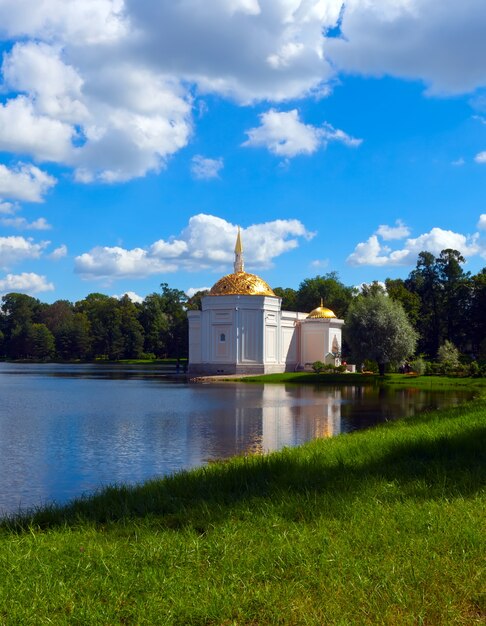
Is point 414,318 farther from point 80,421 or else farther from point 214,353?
point 80,421

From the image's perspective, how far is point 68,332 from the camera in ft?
381

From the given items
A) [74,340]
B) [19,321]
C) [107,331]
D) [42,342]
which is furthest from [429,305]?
[19,321]

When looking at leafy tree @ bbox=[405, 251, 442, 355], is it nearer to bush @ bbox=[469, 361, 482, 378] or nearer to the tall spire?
the tall spire

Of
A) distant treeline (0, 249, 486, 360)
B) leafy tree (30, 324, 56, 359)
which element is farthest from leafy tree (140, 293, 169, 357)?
leafy tree (30, 324, 56, 359)

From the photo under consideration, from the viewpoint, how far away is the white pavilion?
208 feet

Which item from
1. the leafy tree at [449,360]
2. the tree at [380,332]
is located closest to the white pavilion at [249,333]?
the tree at [380,332]

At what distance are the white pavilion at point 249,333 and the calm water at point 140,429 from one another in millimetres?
25182

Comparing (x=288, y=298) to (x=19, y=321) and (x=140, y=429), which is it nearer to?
(x=19, y=321)

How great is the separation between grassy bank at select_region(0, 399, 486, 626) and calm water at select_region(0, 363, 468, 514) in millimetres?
3953

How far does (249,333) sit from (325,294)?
30814mm

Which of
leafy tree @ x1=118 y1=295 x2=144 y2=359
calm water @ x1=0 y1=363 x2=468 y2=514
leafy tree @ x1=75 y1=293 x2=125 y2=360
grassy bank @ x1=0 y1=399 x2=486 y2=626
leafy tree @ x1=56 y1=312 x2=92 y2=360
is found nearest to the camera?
grassy bank @ x1=0 y1=399 x2=486 y2=626

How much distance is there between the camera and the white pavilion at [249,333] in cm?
6344

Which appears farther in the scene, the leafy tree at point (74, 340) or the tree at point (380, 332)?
the leafy tree at point (74, 340)

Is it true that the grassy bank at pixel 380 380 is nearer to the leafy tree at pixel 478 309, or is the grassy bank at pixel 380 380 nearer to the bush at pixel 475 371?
the bush at pixel 475 371
